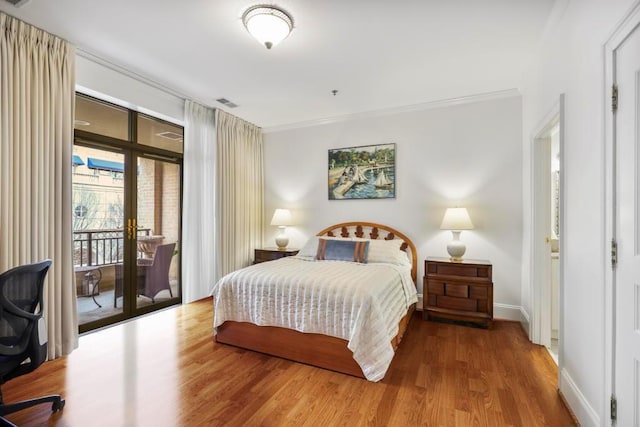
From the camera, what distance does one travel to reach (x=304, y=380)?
2162 millimetres

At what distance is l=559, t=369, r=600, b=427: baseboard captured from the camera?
1.56 meters

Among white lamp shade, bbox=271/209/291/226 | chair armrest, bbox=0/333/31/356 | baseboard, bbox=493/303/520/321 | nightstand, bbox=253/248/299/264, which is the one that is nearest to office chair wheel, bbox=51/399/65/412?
chair armrest, bbox=0/333/31/356

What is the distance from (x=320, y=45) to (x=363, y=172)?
202cm

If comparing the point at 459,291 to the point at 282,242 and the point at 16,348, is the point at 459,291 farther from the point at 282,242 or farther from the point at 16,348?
the point at 16,348

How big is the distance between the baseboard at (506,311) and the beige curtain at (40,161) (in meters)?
4.39

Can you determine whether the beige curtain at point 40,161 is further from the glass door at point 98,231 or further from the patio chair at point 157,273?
the patio chair at point 157,273

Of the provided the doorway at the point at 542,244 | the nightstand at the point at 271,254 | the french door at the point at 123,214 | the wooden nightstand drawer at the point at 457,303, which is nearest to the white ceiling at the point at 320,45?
the french door at the point at 123,214

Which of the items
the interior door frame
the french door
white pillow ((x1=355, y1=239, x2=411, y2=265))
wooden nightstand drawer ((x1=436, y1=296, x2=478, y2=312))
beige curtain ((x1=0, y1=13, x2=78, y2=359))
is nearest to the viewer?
the interior door frame

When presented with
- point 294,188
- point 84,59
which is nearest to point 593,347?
point 294,188

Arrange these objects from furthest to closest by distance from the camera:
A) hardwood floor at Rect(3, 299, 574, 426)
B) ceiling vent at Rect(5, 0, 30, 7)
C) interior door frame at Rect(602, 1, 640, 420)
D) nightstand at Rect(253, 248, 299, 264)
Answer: nightstand at Rect(253, 248, 299, 264)
ceiling vent at Rect(5, 0, 30, 7)
hardwood floor at Rect(3, 299, 574, 426)
interior door frame at Rect(602, 1, 640, 420)

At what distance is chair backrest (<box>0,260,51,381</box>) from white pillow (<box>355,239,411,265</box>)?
288 centimetres

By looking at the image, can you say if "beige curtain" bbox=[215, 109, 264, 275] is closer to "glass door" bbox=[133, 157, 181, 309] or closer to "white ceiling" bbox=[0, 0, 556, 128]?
"glass door" bbox=[133, 157, 181, 309]

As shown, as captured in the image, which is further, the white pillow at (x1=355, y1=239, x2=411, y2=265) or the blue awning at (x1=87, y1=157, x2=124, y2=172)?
the white pillow at (x1=355, y1=239, x2=411, y2=265)

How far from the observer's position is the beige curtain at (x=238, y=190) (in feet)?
13.8
